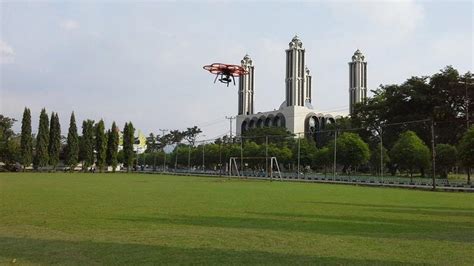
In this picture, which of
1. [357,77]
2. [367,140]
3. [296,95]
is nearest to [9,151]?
[367,140]

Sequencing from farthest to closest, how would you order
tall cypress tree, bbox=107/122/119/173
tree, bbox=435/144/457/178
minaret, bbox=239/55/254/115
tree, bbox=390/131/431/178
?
minaret, bbox=239/55/254/115 → tall cypress tree, bbox=107/122/119/173 → tree, bbox=435/144/457/178 → tree, bbox=390/131/431/178

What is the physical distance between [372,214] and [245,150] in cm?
6591

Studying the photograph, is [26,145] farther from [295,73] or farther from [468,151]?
[295,73]

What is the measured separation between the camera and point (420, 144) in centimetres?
4897

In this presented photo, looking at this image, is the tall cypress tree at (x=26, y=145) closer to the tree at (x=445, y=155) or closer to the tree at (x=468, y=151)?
the tree at (x=445, y=155)

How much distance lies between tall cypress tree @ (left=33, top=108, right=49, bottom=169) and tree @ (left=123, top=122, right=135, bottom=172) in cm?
1563

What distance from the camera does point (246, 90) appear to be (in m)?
135

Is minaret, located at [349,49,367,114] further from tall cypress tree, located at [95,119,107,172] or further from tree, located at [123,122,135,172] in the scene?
tall cypress tree, located at [95,119,107,172]

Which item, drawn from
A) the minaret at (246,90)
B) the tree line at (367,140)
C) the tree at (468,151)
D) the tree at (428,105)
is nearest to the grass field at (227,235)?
the tree at (468,151)

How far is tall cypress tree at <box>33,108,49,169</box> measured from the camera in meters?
73.4

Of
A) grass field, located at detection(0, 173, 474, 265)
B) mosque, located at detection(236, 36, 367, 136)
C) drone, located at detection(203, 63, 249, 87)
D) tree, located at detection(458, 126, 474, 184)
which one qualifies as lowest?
grass field, located at detection(0, 173, 474, 265)

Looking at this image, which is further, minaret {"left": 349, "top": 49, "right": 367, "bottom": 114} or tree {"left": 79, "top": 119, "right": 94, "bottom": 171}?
minaret {"left": 349, "top": 49, "right": 367, "bottom": 114}

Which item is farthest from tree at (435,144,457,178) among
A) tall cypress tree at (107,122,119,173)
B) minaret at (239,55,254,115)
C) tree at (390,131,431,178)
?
minaret at (239,55,254,115)

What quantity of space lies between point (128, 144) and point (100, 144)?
625cm
